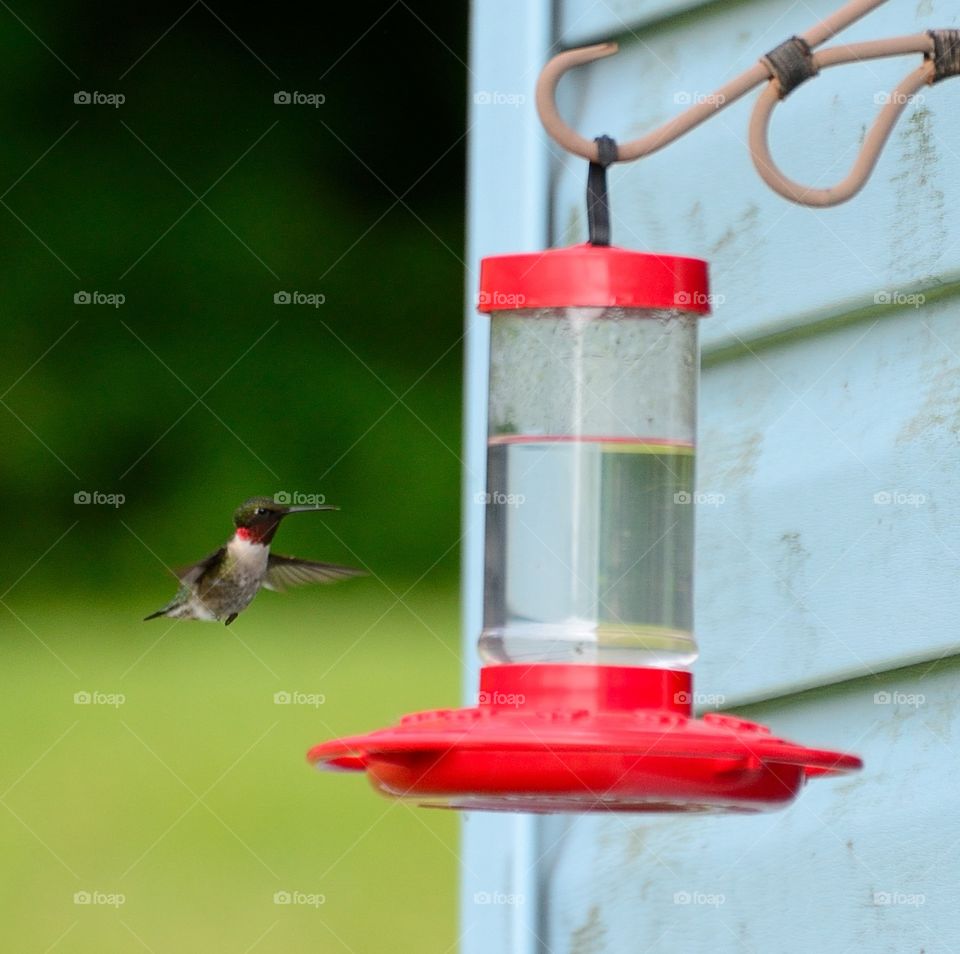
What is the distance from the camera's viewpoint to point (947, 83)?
148 centimetres

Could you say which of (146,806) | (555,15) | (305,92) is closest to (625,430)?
(555,15)

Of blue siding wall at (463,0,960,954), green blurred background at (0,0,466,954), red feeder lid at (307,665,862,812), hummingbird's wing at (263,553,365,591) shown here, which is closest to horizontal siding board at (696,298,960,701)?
blue siding wall at (463,0,960,954)

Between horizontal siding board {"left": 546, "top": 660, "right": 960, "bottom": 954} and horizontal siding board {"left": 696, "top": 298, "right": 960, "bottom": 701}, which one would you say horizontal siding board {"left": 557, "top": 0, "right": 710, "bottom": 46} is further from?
horizontal siding board {"left": 546, "top": 660, "right": 960, "bottom": 954}

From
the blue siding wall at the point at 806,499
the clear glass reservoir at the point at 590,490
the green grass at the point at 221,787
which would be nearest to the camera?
the clear glass reservoir at the point at 590,490

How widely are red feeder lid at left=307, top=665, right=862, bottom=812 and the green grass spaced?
3.83 meters

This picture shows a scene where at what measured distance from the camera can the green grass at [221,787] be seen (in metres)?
5.50

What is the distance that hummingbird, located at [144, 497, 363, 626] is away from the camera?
2.20m

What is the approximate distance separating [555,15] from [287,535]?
5016mm

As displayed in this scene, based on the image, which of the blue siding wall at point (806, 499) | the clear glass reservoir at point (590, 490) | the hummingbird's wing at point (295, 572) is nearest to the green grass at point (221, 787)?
the hummingbird's wing at point (295, 572)

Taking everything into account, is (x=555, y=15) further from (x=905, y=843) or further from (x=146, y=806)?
(x=146, y=806)

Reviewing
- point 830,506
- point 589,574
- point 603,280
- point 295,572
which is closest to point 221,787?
point 295,572

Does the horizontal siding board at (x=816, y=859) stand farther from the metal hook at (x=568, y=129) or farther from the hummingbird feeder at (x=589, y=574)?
the metal hook at (x=568, y=129)

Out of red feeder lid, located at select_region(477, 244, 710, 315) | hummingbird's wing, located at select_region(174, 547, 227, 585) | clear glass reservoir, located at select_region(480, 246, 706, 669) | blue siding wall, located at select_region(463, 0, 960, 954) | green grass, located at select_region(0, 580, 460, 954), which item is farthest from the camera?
green grass, located at select_region(0, 580, 460, 954)

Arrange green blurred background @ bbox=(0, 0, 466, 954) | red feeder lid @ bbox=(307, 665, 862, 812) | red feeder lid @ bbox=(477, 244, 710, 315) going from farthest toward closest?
1. green blurred background @ bbox=(0, 0, 466, 954)
2. red feeder lid @ bbox=(477, 244, 710, 315)
3. red feeder lid @ bbox=(307, 665, 862, 812)
